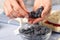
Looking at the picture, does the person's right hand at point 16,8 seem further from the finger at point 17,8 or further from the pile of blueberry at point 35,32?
the pile of blueberry at point 35,32

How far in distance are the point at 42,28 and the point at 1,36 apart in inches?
8.5

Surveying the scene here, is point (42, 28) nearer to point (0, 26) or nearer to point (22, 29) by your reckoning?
point (22, 29)

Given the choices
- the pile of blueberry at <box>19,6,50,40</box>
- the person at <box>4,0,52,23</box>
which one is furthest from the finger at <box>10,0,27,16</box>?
the pile of blueberry at <box>19,6,50,40</box>

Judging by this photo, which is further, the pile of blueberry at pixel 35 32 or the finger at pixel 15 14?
the finger at pixel 15 14

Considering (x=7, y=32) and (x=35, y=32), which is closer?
(x=35, y=32)

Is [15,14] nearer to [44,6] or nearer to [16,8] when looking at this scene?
[16,8]

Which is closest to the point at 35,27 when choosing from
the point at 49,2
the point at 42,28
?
the point at 42,28

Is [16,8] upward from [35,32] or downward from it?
upward

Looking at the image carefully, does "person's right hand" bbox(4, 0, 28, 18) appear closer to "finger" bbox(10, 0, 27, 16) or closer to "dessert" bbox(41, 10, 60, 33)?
"finger" bbox(10, 0, 27, 16)

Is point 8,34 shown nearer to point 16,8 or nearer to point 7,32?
point 7,32

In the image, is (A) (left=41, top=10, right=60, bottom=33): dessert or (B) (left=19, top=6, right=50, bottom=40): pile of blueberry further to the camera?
(A) (left=41, top=10, right=60, bottom=33): dessert

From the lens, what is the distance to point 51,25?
77cm

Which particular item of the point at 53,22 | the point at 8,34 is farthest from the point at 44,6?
the point at 8,34

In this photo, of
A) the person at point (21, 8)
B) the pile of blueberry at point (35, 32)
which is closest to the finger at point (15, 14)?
the person at point (21, 8)
